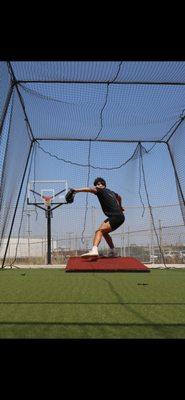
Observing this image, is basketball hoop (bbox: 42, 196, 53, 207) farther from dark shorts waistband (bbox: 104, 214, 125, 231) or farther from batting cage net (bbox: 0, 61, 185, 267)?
dark shorts waistband (bbox: 104, 214, 125, 231)

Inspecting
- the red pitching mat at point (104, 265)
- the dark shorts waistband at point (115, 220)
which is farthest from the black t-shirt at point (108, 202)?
the red pitching mat at point (104, 265)

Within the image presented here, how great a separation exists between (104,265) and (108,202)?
1.40m

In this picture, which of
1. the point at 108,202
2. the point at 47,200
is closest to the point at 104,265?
the point at 108,202

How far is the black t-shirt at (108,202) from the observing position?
979cm

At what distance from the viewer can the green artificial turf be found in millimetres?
3113

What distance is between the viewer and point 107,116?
10102mm

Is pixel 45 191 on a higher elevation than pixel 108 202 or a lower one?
higher

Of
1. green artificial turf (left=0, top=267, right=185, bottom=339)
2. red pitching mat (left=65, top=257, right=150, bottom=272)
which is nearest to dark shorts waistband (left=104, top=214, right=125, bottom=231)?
red pitching mat (left=65, top=257, right=150, bottom=272)

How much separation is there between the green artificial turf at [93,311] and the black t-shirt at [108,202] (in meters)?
3.47

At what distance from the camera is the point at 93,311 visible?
159 inches

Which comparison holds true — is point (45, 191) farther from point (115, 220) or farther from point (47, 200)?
point (115, 220)
